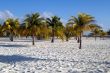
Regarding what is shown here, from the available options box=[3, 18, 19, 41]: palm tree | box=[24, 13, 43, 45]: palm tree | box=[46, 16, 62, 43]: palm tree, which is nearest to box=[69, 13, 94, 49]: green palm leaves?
box=[24, 13, 43, 45]: palm tree

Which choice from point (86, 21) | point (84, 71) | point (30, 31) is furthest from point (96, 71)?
point (30, 31)

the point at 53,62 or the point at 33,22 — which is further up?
the point at 33,22

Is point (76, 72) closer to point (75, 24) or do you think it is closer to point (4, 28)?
point (75, 24)

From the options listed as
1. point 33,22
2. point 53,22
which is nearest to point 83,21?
point 33,22

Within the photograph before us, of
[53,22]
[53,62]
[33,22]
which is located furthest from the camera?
[53,22]

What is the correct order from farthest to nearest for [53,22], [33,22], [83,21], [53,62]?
[53,22]
[33,22]
[83,21]
[53,62]

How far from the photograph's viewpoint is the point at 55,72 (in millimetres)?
13070

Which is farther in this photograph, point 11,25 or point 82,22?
point 11,25

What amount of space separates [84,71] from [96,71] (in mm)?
584

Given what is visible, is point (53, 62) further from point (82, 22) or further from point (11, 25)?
point (11, 25)

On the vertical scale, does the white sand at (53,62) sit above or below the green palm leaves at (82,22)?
below

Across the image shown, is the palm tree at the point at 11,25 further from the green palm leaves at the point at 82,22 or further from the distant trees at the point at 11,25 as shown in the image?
the green palm leaves at the point at 82,22

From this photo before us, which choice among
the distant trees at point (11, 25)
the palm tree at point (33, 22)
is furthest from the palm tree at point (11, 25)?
the palm tree at point (33, 22)

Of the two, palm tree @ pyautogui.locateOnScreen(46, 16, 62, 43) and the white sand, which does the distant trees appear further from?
the white sand
